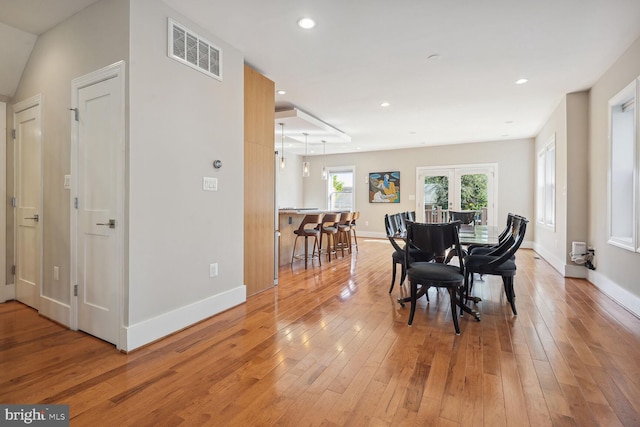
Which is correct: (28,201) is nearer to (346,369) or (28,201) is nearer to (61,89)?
(61,89)

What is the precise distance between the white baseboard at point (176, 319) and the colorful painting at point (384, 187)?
6.85m

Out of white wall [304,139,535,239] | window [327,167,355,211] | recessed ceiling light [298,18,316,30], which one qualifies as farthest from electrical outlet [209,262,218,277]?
window [327,167,355,211]

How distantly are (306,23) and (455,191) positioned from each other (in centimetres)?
702

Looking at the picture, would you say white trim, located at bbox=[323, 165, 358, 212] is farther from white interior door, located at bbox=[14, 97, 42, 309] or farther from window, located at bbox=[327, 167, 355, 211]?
white interior door, located at bbox=[14, 97, 42, 309]

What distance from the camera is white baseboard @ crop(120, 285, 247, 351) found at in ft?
7.60

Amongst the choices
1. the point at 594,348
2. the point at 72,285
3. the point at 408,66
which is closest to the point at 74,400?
the point at 72,285

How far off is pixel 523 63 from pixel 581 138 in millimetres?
1810

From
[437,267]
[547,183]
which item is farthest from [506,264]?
[547,183]

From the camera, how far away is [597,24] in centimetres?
284

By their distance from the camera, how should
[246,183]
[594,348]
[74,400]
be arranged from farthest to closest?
1. [246,183]
2. [594,348]
3. [74,400]

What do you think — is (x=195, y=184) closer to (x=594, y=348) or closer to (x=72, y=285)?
(x=72, y=285)

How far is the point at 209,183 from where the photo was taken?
300 centimetres

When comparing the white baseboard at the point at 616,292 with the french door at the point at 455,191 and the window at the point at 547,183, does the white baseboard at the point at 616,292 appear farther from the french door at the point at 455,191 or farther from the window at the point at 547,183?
the french door at the point at 455,191

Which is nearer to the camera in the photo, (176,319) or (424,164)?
(176,319)
